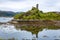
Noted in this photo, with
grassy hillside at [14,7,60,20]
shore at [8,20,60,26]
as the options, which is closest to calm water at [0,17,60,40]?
shore at [8,20,60,26]

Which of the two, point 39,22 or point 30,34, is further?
point 39,22

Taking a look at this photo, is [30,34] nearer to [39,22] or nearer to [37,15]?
[39,22]

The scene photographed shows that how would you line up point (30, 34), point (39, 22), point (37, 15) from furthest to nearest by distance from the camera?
point (37, 15)
point (39, 22)
point (30, 34)

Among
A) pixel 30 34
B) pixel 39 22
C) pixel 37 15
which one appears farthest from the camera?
pixel 37 15

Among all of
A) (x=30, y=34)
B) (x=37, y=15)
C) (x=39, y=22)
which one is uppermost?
(x=37, y=15)

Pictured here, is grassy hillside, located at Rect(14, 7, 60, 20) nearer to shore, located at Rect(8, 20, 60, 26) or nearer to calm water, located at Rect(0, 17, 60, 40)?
shore, located at Rect(8, 20, 60, 26)

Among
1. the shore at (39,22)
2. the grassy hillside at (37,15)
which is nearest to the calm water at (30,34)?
the shore at (39,22)

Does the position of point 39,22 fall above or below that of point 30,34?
below

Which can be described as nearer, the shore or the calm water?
the calm water

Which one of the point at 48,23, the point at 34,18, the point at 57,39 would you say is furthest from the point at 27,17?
the point at 57,39

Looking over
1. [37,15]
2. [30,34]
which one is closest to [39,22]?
[37,15]

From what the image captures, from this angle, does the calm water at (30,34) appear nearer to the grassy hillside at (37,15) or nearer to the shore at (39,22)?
the shore at (39,22)

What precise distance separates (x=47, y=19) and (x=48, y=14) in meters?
3.65

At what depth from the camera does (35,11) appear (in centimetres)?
4953
